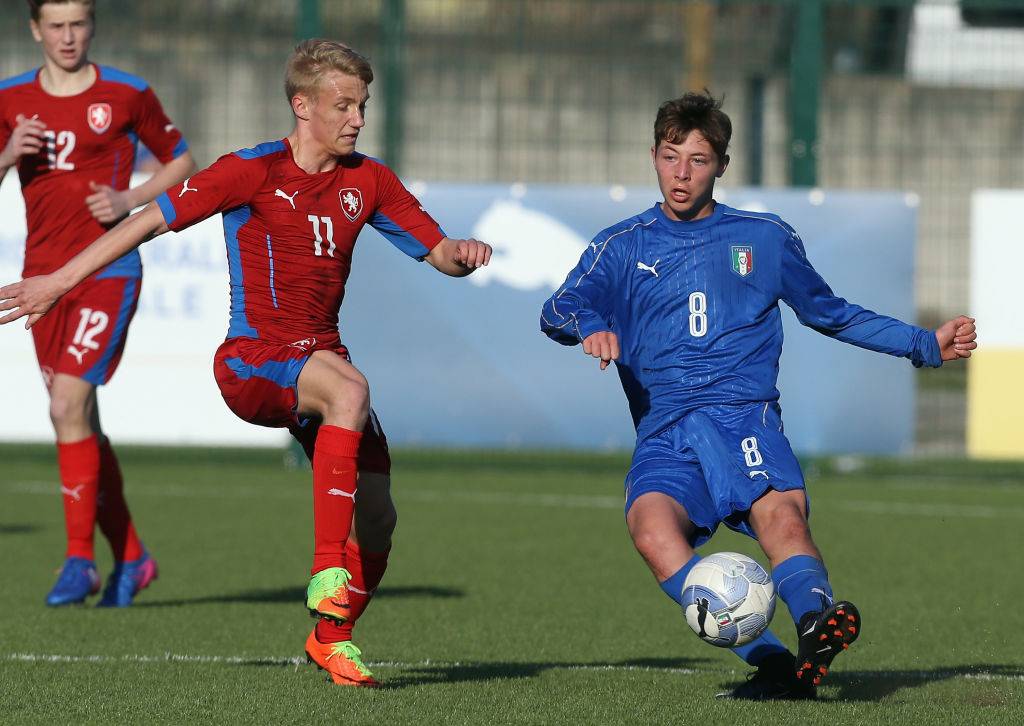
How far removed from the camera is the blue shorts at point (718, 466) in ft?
17.1

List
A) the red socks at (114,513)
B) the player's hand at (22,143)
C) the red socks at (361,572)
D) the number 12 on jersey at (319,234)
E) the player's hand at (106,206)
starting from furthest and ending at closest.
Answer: the red socks at (114,513), the player's hand at (22,143), the player's hand at (106,206), the red socks at (361,572), the number 12 on jersey at (319,234)

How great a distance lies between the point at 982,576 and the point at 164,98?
24.1 feet

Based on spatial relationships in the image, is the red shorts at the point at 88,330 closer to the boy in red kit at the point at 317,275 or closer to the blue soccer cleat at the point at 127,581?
the blue soccer cleat at the point at 127,581

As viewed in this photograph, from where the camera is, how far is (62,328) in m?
7.33

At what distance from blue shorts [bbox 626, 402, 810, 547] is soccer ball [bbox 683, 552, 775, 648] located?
11.7 inches

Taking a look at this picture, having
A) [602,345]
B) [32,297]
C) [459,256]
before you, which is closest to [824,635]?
[602,345]

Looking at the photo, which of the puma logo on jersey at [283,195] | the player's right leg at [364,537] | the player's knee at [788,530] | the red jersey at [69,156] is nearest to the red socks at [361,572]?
Answer: the player's right leg at [364,537]

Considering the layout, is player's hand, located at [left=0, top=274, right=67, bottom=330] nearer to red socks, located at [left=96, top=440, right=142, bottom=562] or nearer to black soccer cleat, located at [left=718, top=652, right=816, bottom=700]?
black soccer cleat, located at [left=718, top=652, right=816, bottom=700]

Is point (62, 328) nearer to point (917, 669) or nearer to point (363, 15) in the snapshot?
point (917, 669)

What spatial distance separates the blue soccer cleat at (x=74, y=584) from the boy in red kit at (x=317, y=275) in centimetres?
186

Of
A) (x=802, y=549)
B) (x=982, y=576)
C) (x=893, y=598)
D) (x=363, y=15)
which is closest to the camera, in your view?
(x=802, y=549)

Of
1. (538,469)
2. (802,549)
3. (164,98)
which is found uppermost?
(164,98)

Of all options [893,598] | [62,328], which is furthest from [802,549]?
[62,328]

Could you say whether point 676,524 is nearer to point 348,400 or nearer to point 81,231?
point 348,400
